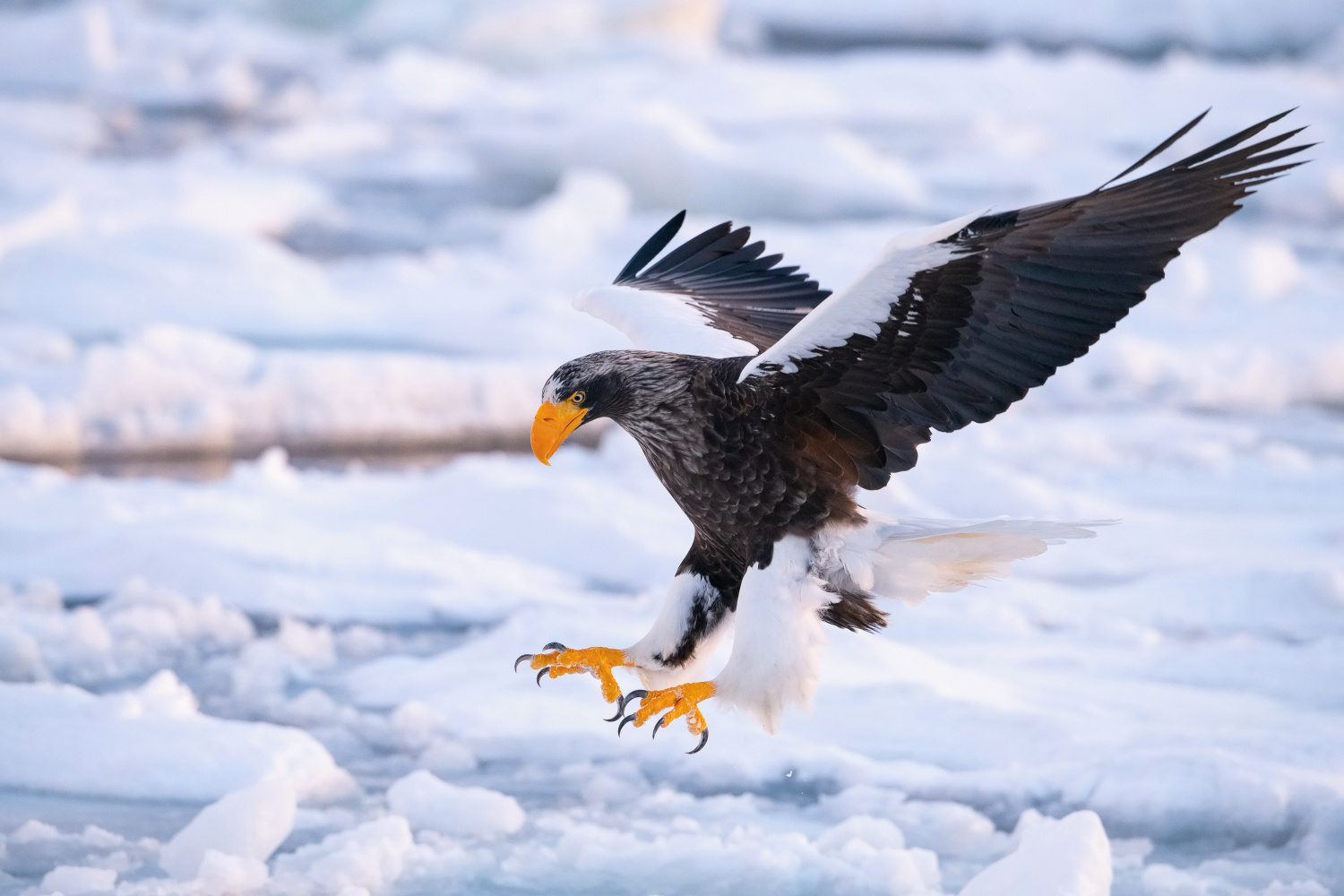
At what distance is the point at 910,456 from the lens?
2.66m

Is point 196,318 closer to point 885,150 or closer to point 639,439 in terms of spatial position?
point 639,439

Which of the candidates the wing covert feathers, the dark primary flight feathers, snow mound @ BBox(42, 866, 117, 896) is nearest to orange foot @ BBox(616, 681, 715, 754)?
the dark primary flight feathers

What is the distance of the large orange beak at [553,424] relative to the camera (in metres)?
2.65

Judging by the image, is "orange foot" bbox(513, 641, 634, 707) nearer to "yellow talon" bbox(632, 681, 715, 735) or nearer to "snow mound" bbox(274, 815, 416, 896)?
"yellow talon" bbox(632, 681, 715, 735)

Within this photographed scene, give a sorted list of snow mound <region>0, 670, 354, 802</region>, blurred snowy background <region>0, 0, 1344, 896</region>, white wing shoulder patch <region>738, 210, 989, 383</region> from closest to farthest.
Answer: white wing shoulder patch <region>738, 210, 989, 383</region> → blurred snowy background <region>0, 0, 1344, 896</region> → snow mound <region>0, 670, 354, 802</region>

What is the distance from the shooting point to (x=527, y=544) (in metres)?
4.88

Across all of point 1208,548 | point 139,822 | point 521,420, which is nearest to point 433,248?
point 521,420

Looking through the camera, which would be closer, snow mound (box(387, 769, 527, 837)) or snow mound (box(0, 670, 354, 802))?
snow mound (box(387, 769, 527, 837))

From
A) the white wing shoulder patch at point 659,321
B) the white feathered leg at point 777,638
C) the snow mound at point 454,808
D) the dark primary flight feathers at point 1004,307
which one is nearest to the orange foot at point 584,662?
the white feathered leg at point 777,638

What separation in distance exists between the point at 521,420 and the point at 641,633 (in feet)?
9.24

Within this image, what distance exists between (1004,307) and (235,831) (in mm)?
1683

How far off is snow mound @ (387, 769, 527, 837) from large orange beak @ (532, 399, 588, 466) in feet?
2.53

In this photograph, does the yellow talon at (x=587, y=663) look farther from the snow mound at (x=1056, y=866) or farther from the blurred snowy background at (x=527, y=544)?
the snow mound at (x=1056, y=866)

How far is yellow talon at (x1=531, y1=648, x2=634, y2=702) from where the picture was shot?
2.82 meters
